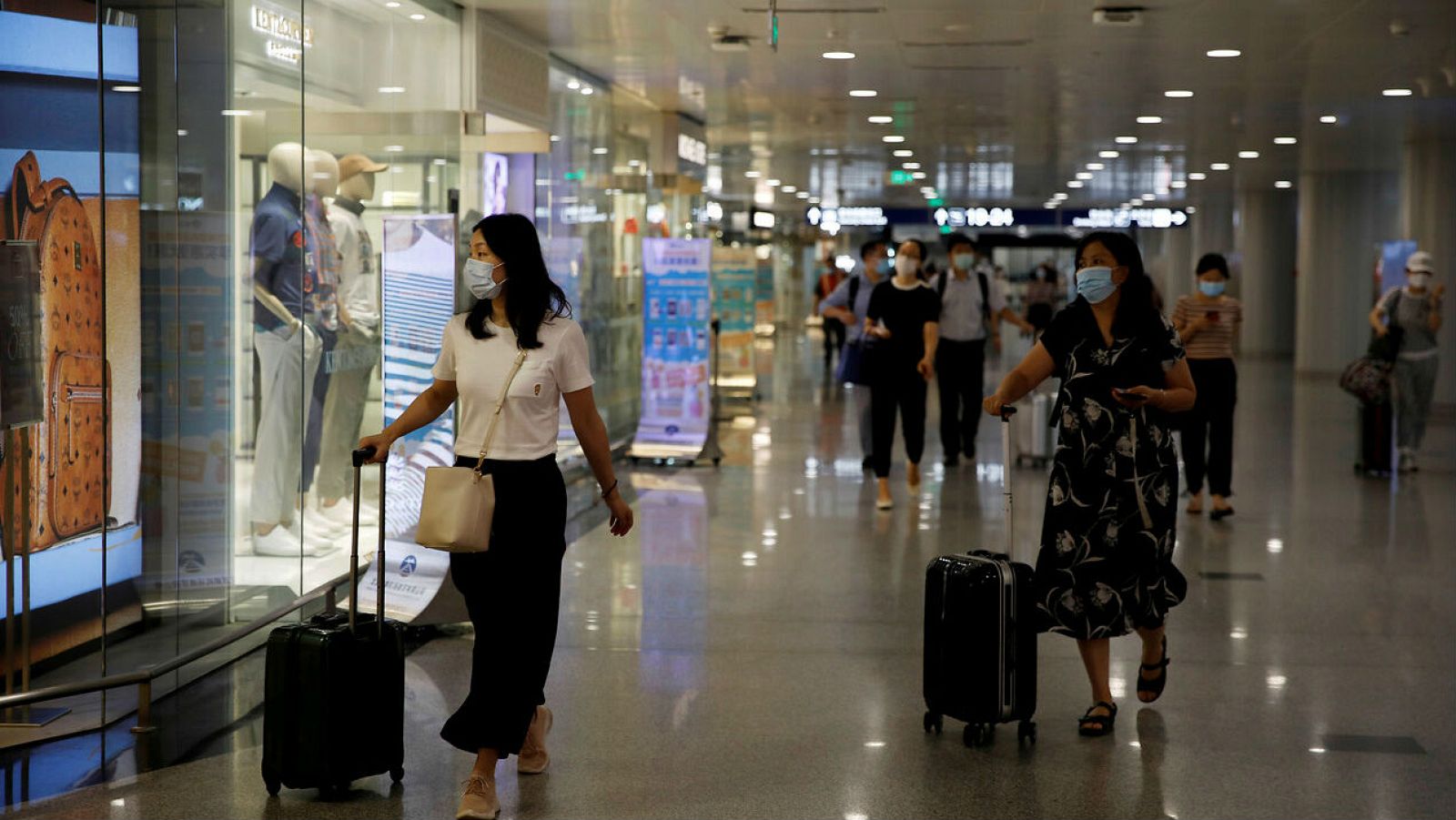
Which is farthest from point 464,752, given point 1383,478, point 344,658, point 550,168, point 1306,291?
point 1306,291

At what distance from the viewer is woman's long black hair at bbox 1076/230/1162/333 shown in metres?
5.09

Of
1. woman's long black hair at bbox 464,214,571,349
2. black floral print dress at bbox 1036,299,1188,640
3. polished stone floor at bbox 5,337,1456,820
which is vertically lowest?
polished stone floor at bbox 5,337,1456,820

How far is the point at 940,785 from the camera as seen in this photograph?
4.63 m

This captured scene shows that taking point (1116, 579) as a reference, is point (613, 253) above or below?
above

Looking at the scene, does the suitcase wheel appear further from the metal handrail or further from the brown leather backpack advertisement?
the brown leather backpack advertisement

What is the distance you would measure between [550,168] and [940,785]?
8.25 meters

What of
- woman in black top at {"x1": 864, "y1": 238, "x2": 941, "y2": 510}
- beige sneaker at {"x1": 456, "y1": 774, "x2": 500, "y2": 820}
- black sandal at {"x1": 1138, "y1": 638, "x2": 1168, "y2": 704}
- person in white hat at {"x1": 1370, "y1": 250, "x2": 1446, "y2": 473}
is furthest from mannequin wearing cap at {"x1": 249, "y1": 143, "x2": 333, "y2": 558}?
person in white hat at {"x1": 1370, "y1": 250, "x2": 1446, "y2": 473}

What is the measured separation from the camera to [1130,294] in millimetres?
5113

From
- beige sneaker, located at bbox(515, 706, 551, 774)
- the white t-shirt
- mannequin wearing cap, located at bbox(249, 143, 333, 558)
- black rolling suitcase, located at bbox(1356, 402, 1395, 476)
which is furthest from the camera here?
black rolling suitcase, located at bbox(1356, 402, 1395, 476)

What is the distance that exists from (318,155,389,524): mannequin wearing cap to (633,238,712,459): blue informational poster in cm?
470

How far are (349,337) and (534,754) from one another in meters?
3.63

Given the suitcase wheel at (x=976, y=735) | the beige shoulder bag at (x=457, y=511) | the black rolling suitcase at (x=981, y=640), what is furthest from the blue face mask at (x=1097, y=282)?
the beige shoulder bag at (x=457, y=511)

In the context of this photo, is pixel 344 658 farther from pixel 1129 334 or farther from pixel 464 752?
pixel 1129 334

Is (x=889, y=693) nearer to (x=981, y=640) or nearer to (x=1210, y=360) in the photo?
(x=981, y=640)
